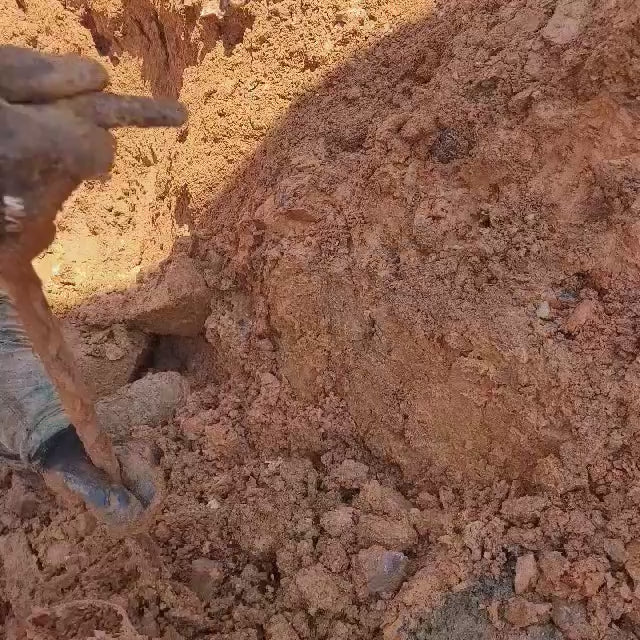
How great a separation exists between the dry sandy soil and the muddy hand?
780 mm

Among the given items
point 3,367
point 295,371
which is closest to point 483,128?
point 295,371

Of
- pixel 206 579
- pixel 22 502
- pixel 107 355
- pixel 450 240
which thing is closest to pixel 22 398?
pixel 22 502

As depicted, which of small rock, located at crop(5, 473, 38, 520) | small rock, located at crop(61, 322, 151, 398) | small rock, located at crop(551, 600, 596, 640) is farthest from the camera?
small rock, located at crop(61, 322, 151, 398)

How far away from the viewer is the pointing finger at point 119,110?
3.01ft

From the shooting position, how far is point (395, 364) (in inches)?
61.5

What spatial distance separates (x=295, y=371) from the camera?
66.9 inches

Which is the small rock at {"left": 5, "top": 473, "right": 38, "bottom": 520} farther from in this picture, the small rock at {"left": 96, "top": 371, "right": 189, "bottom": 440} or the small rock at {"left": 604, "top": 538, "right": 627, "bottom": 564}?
the small rock at {"left": 604, "top": 538, "right": 627, "bottom": 564}

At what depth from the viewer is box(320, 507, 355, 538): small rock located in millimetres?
1489

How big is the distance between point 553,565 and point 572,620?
4.1 inches

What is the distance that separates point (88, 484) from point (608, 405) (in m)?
1.06

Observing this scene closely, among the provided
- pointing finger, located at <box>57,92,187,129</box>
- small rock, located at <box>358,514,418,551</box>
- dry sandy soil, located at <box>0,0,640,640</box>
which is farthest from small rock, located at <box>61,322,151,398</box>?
pointing finger, located at <box>57,92,187,129</box>

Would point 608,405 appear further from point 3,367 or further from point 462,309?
point 3,367

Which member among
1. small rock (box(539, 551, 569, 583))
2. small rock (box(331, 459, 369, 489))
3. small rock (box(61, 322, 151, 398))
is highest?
small rock (box(61, 322, 151, 398))

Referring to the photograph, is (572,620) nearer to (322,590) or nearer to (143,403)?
(322,590)
